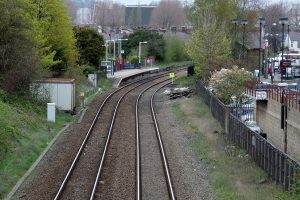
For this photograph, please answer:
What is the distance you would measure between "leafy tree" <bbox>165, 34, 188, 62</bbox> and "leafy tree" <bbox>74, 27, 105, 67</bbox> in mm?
28205

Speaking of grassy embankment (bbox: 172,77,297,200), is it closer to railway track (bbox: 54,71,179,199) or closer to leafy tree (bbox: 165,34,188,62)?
railway track (bbox: 54,71,179,199)

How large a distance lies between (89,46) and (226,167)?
4570cm

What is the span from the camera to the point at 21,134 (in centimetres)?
2658

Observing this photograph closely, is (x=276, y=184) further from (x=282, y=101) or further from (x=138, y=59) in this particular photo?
(x=138, y=59)

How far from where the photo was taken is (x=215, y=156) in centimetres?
2534

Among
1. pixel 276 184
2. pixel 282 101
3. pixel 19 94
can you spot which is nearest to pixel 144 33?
pixel 19 94

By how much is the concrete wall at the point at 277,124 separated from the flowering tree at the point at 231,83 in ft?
11.4

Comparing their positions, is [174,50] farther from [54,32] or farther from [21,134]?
[21,134]

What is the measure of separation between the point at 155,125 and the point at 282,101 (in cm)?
953

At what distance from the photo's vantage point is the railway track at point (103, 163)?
1903 cm

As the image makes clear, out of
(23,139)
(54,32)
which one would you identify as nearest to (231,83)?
(54,32)

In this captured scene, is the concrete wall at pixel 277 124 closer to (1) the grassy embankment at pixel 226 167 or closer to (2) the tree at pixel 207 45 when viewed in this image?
(1) the grassy embankment at pixel 226 167

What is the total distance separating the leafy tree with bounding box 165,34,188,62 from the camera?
94.6m

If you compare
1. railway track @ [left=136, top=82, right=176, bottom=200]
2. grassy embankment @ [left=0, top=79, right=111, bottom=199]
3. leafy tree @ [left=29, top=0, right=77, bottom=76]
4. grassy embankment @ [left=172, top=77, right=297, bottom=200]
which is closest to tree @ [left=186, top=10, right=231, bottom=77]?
leafy tree @ [left=29, top=0, right=77, bottom=76]
